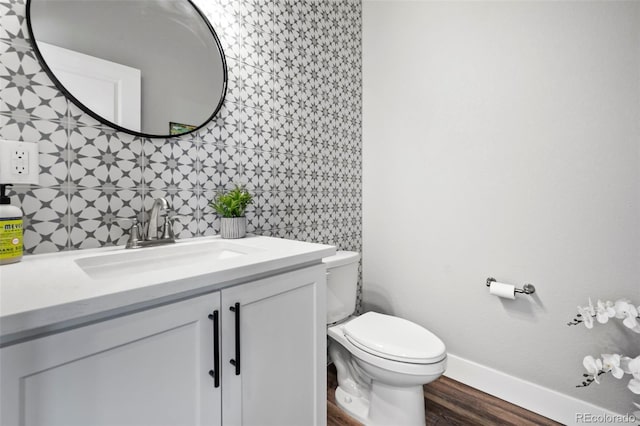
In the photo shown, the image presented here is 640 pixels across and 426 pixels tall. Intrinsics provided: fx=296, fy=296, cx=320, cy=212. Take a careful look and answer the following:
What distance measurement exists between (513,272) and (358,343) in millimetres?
930

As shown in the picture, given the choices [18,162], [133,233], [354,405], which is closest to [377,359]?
[354,405]

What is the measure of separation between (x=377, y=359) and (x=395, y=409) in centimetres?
27

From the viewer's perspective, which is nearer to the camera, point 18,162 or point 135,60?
point 18,162

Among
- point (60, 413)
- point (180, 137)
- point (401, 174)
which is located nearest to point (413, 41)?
point (401, 174)

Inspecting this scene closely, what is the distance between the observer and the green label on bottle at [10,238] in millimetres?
765

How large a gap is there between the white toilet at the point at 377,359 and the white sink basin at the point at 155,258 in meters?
0.58

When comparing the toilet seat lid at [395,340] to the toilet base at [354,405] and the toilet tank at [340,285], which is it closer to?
the toilet tank at [340,285]

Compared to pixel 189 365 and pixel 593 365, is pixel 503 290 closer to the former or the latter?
pixel 593 365

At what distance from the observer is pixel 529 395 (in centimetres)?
154

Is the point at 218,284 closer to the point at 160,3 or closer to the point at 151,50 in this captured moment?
the point at 151,50

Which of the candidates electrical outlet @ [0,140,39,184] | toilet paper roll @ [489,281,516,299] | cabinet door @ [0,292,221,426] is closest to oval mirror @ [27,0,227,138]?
electrical outlet @ [0,140,39,184]

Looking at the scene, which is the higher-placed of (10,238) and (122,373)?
(10,238)

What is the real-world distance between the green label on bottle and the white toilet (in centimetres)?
116

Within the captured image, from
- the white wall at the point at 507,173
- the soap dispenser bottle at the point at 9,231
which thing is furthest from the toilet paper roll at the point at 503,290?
the soap dispenser bottle at the point at 9,231
